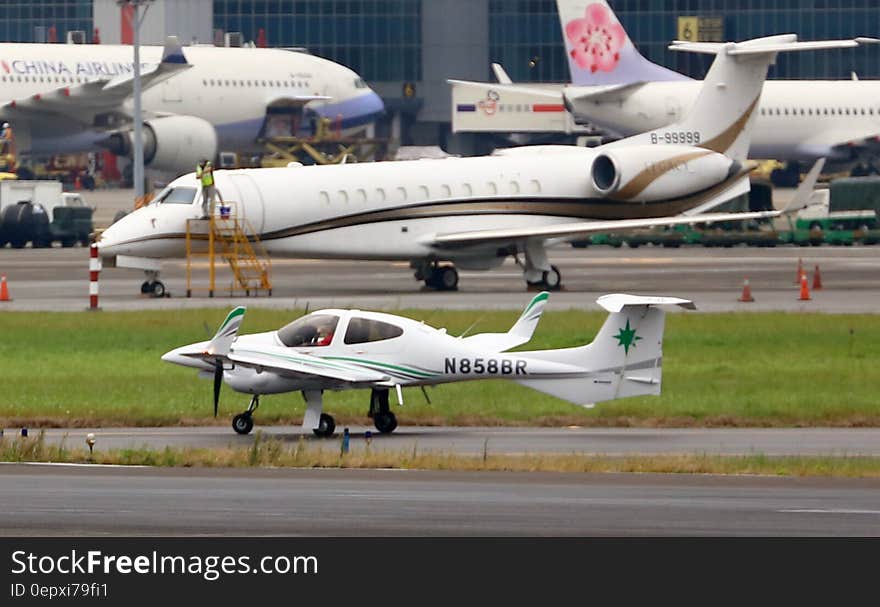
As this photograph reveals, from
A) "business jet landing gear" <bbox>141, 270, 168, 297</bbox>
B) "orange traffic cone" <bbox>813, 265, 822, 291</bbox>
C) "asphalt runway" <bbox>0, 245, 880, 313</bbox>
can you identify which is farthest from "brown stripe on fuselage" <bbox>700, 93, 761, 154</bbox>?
"business jet landing gear" <bbox>141, 270, 168, 297</bbox>

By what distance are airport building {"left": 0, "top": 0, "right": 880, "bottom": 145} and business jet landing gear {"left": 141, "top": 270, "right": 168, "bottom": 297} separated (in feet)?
287

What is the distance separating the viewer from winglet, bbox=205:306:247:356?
75.9 feet

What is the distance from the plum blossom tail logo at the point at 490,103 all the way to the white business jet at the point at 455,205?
61.1 m

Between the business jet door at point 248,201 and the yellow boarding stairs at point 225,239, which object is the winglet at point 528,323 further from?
the business jet door at point 248,201

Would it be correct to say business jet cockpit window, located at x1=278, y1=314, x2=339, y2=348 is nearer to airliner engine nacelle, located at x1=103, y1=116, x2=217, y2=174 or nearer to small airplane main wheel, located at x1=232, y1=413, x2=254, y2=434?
small airplane main wheel, located at x1=232, y1=413, x2=254, y2=434

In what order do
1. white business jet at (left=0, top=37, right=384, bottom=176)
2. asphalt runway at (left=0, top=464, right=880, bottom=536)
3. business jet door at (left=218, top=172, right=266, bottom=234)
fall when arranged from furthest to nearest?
white business jet at (left=0, top=37, right=384, bottom=176), business jet door at (left=218, top=172, right=266, bottom=234), asphalt runway at (left=0, top=464, right=880, bottom=536)

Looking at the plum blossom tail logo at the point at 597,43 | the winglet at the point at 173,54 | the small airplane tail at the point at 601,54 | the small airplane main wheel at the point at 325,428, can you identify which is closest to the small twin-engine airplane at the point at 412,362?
the small airplane main wheel at the point at 325,428

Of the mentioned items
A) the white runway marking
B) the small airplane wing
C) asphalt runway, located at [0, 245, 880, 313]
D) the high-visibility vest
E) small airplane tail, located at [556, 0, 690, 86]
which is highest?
small airplane tail, located at [556, 0, 690, 86]

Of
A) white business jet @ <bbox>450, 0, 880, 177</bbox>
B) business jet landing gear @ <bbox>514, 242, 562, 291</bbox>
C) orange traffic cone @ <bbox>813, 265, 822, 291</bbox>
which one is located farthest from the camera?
white business jet @ <bbox>450, 0, 880, 177</bbox>

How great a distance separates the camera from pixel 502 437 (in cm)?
2405

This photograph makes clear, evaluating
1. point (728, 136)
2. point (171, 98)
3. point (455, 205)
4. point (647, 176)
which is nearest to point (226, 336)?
point (455, 205)

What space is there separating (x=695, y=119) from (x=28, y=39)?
104086mm
